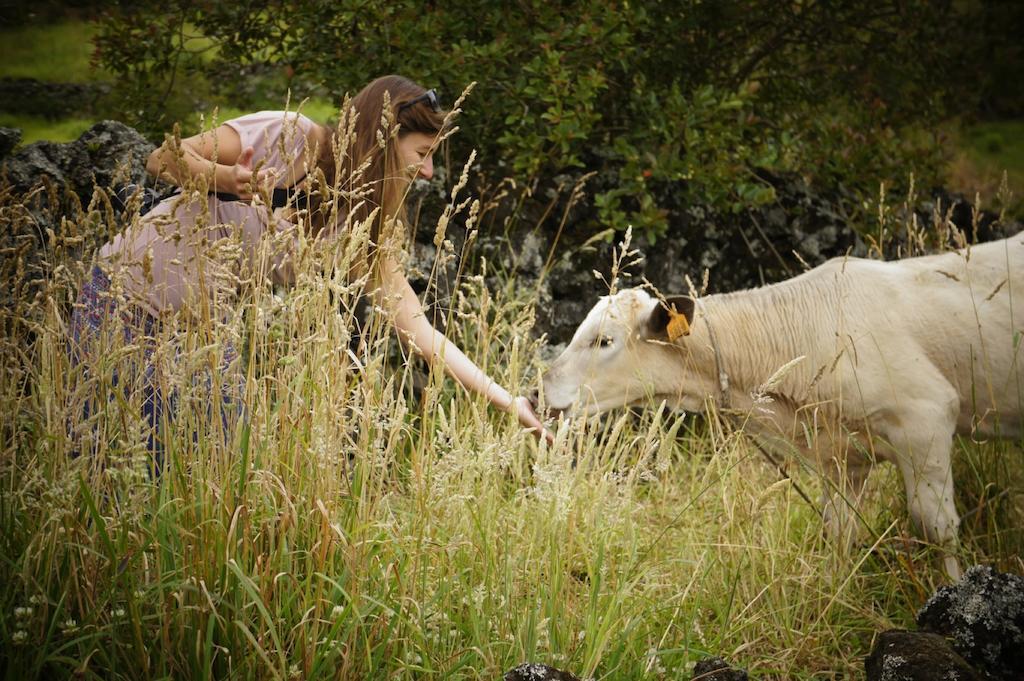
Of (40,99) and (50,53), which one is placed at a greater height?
(50,53)

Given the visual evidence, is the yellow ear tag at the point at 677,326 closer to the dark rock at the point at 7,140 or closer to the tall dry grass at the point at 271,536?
the tall dry grass at the point at 271,536

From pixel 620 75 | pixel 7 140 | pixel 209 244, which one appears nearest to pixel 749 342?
pixel 209 244

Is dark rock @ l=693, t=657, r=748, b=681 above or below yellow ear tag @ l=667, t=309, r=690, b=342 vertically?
below

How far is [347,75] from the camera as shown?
5.86 metres

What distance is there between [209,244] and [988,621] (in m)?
2.57

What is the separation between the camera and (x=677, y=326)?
4117 mm

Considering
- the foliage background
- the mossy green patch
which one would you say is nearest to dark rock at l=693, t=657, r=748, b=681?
the foliage background

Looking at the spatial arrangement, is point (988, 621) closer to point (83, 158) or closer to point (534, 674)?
point (534, 674)

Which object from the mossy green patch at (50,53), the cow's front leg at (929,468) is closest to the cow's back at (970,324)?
the cow's front leg at (929,468)

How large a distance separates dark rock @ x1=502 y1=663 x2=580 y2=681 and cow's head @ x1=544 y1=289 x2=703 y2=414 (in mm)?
1915

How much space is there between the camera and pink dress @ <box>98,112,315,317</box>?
2.47 m

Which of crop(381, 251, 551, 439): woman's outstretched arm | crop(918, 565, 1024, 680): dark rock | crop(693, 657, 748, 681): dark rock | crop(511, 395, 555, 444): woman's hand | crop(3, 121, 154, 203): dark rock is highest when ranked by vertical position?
crop(3, 121, 154, 203): dark rock

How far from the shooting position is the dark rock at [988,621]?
284 centimetres

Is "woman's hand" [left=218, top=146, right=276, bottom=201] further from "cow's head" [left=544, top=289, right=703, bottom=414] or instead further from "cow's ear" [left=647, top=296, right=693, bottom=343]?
"cow's ear" [left=647, top=296, right=693, bottom=343]
